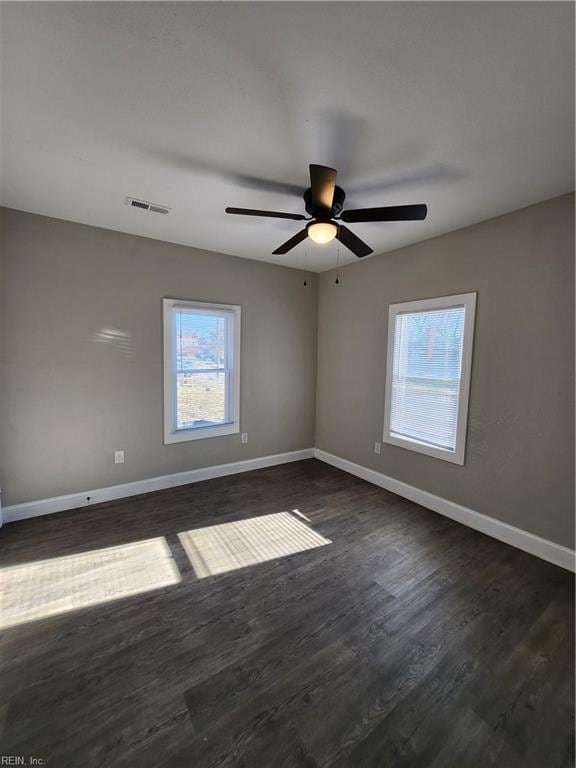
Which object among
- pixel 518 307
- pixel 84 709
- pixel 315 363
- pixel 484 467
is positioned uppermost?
pixel 518 307

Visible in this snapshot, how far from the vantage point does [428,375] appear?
125 inches

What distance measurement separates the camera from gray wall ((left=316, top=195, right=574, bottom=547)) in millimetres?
2289

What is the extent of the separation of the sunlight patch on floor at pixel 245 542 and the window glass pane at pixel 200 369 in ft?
4.49

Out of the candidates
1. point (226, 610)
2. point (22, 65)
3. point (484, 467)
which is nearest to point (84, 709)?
point (226, 610)

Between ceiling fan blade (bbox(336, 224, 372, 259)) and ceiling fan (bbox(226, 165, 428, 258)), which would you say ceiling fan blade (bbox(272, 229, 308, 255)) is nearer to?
ceiling fan (bbox(226, 165, 428, 258))

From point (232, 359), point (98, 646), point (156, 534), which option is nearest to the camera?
point (98, 646)

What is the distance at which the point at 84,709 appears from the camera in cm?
134

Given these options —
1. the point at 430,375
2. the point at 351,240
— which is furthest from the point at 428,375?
the point at 351,240

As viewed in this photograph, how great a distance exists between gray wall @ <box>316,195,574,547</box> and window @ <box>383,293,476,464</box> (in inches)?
3.4

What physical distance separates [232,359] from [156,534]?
6.66 ft

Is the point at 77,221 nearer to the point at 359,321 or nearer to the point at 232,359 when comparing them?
the point at 232,359

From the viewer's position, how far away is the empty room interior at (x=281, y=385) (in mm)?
1254

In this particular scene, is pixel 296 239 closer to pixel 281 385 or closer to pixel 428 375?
pixel 428 375

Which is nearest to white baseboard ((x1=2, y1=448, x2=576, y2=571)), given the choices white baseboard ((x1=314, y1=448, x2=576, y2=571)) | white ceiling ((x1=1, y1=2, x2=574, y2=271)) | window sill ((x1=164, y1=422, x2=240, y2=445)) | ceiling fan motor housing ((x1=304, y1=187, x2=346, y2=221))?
white baseboard ((x1=314, y1=448, x2=576, y2=571))
